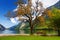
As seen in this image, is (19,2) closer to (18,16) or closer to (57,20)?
(18,16)

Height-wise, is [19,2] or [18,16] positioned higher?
[19,2]

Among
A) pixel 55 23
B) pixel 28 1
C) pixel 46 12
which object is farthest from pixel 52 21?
pixel 28 1

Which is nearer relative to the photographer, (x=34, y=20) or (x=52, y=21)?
(x=52, y=21)

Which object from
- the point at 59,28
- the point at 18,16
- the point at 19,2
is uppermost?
the point at 19,2

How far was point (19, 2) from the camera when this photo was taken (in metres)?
42.2

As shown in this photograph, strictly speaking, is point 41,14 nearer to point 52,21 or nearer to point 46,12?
point 46,12

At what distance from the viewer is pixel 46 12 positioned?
42.4 meters

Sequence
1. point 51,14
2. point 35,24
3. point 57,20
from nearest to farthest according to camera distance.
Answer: point 57,20 < point 51,14 < point 35,24

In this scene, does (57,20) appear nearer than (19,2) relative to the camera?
Yes

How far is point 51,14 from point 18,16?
634 centimetres

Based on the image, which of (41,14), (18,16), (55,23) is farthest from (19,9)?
(55,23)

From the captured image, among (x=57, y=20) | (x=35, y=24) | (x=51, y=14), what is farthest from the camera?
(x=35, y=24)

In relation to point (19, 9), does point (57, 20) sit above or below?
below

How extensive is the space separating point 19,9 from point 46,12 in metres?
5.30
